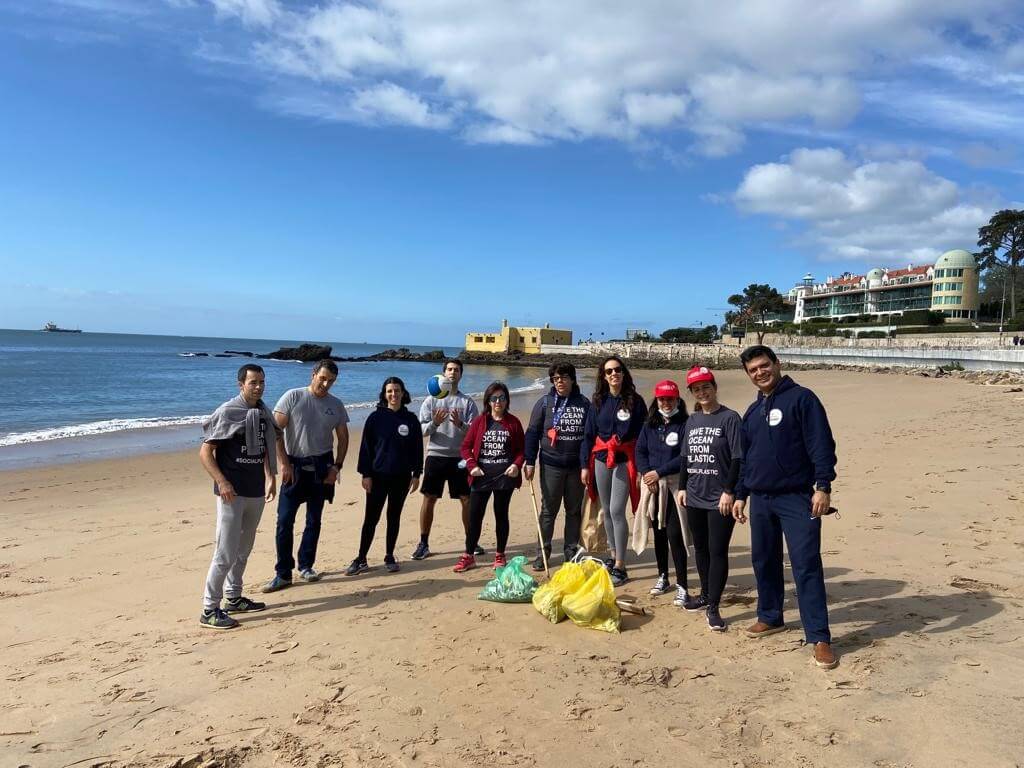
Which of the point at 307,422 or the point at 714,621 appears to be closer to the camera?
the point at 714,621

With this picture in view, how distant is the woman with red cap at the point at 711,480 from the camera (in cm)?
404

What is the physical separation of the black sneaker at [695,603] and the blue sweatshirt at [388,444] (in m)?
2.59

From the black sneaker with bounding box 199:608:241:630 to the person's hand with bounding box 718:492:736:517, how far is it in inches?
135

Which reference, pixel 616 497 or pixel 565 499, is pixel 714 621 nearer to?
pixel 616 497

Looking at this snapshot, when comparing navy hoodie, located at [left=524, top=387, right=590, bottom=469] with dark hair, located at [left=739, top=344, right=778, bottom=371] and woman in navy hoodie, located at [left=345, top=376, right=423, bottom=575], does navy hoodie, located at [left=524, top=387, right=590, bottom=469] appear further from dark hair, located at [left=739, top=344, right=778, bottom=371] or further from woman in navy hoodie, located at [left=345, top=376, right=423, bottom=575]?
dark hair, located at [left=739, top=344, right=778, bottom=371]

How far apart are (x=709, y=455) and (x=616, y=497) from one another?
105cm

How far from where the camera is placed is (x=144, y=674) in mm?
3551

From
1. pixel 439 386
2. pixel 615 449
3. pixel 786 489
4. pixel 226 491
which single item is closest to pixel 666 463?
pixel 615 449

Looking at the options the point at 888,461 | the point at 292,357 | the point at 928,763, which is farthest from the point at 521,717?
the point at 292,357

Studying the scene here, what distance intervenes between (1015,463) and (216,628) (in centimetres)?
1042

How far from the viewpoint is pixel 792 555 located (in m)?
3.64

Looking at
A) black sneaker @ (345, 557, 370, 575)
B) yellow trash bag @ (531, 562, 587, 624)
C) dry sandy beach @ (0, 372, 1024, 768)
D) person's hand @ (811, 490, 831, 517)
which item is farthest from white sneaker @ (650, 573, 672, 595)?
black sneaker @ (345, 557, 370, 575)

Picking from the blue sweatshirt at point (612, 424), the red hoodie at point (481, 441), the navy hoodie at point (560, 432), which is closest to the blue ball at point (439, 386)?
the red hoodie at point (481, 441)

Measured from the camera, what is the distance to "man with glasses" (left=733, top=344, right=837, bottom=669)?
3.55 meters
